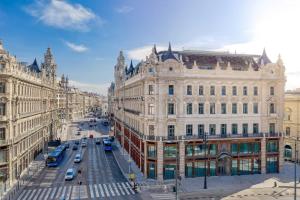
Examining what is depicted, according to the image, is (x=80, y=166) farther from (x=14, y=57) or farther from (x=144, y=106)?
(x=14, y=57)

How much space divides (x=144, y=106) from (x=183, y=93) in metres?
7.52

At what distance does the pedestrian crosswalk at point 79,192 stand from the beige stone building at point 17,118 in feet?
17.9

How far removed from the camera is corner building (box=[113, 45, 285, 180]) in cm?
4931

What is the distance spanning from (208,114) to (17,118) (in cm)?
3561

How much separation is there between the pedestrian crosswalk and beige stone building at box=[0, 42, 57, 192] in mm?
5451

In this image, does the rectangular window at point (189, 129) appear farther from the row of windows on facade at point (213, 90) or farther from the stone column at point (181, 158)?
the row of windows on facade at point (213, 90)

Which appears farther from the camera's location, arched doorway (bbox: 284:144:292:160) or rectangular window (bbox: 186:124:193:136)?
arched doorway (bbox: 284:144:292:160)

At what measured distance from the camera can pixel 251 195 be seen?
41.3 m

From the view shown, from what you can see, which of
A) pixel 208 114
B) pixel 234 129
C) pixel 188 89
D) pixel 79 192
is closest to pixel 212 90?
pixel 208 114

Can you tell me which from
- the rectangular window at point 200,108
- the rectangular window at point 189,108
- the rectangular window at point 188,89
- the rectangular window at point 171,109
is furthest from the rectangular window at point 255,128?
the rectangular window at point 171,109

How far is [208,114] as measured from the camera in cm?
5144

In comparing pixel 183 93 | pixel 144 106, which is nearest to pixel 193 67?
pixel 183 93

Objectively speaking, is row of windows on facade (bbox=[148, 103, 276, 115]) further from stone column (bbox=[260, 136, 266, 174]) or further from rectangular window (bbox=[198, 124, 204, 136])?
stone column (bbox=[260, 136, 266, 174])

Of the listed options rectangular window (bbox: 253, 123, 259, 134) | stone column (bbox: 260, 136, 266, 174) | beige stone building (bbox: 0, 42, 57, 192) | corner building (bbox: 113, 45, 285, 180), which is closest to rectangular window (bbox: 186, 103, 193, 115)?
corner building (bbox: 113, 45, 285, 180)
